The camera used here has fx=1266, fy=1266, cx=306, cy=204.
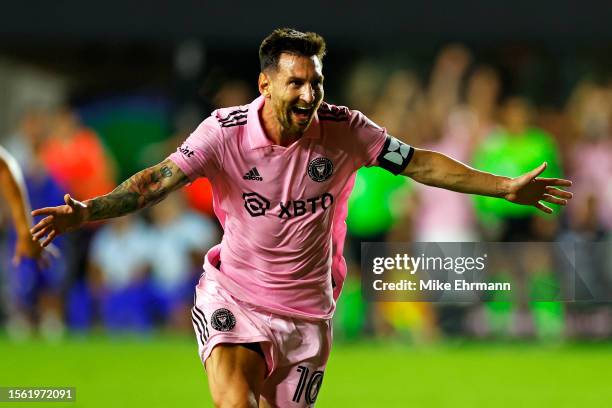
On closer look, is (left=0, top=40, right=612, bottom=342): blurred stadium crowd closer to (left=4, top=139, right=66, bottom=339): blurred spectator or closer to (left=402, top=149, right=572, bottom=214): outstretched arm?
(left=4, top=139, right=66, bottom=339): blurred spectator

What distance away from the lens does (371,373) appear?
11781mm

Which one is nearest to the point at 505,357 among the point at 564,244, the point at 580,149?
the point at 564,244

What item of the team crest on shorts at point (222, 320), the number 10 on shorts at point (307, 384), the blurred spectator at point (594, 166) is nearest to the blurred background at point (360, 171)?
the blurred spectator at point (594, 166)

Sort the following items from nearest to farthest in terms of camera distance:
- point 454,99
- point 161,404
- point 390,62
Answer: point 161,404 → point 454,99 → point 390,62

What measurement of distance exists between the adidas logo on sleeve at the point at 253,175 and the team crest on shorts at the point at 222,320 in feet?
2.17

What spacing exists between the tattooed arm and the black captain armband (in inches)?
40.0

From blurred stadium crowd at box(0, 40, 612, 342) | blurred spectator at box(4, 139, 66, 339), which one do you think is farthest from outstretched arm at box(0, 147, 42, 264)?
blurred spectator at box(4, 139, 66, 339)

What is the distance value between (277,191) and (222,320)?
0.69 meters

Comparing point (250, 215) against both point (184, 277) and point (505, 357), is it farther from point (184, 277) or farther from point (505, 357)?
point (184, 277)

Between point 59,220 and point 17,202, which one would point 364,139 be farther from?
point 17,202

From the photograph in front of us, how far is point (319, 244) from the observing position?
639cm

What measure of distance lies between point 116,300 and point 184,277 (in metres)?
0.85

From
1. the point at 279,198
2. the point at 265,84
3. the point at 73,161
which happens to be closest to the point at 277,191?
the point at 279,198

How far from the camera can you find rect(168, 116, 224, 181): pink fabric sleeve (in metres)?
6.09
